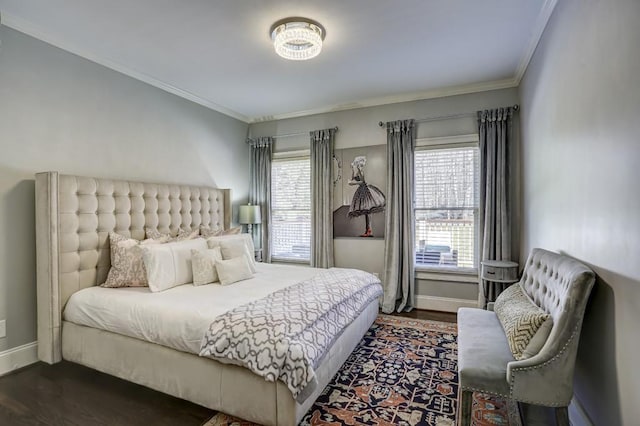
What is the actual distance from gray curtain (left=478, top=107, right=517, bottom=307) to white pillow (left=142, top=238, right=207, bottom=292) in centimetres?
333

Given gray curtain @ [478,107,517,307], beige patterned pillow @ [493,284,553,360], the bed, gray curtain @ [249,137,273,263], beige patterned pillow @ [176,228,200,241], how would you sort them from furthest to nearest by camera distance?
1. gray curtain @ [249,137,273,263]
2. gray curtain @ [478,107,517,307]
3. beige patterned pillow @ [176,228,200,241]
4. the bed
5. beige patterned pillow @ [493,284,553,360]

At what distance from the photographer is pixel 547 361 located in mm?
1593

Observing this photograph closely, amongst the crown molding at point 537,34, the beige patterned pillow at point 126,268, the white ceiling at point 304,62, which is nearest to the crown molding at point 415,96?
the white ceiling at point 304,62

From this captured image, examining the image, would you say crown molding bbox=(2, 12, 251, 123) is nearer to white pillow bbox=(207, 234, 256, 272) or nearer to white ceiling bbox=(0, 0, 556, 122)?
white ceiling bbox=(0, 0, 556, 122)

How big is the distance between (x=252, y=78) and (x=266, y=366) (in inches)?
124

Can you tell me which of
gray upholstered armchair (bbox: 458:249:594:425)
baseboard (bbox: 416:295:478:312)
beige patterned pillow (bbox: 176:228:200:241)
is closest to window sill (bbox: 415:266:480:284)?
baseboard (bbox: 416:295:478:312)

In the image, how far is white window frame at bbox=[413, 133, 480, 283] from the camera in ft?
13.1

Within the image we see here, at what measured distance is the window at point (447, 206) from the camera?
4023 mm

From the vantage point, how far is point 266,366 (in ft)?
5.79

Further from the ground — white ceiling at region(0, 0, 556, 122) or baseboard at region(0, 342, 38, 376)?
white ceiling at region(0, 0, 556, 122)

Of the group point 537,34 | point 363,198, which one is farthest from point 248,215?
point 537,34

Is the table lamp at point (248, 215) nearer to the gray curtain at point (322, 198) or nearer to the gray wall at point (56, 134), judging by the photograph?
the gray curtain at point (322, 198)

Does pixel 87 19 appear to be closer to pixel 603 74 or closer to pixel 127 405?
pixel 127 405

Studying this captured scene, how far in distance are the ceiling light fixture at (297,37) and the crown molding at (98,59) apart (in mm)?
1803
